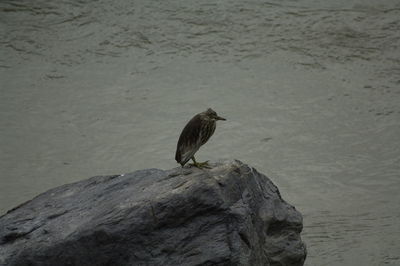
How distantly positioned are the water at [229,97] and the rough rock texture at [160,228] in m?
2.42

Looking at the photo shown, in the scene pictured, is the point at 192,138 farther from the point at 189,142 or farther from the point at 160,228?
the point at 160,228

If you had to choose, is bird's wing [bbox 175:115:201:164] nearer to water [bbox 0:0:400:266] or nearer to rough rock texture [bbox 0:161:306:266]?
rough rock texture [bbox 0:161:306:266]

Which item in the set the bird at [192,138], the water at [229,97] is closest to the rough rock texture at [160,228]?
the bird at [192,138]

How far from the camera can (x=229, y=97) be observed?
1021 cm

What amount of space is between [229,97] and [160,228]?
5.44m

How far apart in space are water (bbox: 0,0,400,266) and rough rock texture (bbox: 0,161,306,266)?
7.94 feet

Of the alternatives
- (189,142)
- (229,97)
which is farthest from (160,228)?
(229,97)

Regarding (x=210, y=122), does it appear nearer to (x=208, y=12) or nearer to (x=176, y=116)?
(x=176, y=116)

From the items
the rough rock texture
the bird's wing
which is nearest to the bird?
the bird's wing

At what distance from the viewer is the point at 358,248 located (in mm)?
7426

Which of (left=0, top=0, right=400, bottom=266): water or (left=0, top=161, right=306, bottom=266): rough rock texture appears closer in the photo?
(left=0, top=161, right=306, bottom=266): rough rock texture

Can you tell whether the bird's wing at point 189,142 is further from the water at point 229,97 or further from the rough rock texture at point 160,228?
the water at point 229,97

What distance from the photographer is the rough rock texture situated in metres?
4.87

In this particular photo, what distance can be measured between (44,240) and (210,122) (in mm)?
1397
